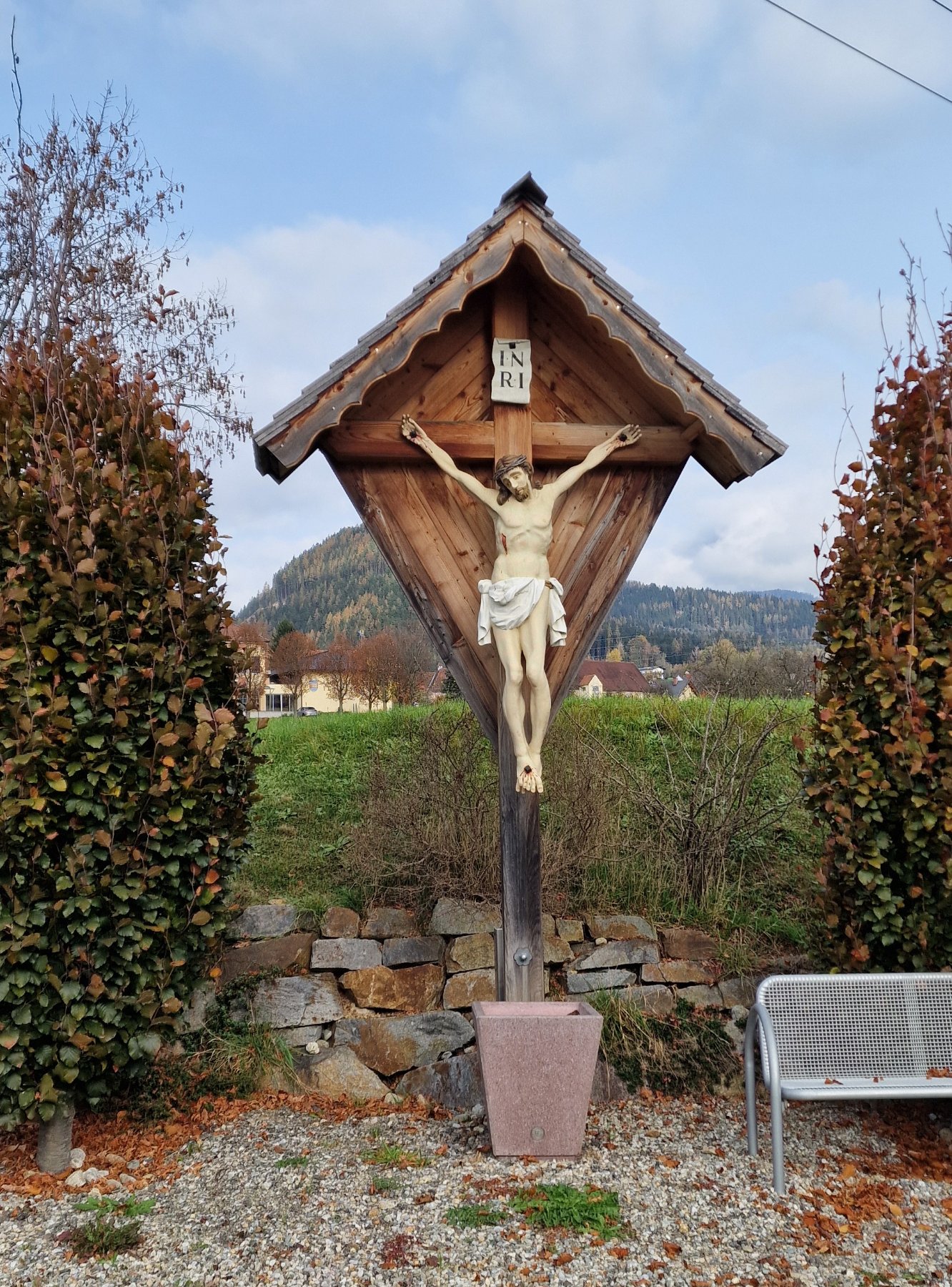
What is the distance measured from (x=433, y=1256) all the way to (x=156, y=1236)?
1.01m

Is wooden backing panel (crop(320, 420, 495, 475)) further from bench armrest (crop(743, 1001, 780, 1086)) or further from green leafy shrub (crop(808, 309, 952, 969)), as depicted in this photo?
bench armrest (crop(743, 1001, 780, 1086))

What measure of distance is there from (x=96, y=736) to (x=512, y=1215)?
2458mm

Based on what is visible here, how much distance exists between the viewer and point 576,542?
14.3 feet

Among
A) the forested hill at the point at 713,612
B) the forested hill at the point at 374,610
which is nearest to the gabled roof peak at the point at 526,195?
the forested hill at the point at 374,610

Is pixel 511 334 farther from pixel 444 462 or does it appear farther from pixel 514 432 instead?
pixel 444 462

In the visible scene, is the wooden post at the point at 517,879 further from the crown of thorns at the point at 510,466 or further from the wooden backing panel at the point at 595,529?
the wooden backing panel at the point at 595,529

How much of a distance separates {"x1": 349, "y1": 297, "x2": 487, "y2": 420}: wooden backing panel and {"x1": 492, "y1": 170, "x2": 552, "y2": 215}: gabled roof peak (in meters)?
0.49

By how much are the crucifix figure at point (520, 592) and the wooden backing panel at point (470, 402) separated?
0.36 meters

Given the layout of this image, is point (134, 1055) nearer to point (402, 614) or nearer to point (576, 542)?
point (576, 542)

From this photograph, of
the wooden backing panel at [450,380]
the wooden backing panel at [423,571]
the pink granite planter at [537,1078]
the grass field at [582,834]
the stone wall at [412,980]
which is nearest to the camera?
the pink granite planter at [537,1078]

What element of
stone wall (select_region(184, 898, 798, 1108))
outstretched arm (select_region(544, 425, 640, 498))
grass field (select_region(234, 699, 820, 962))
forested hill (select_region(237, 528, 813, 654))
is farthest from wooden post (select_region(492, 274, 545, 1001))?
forested hill (select_region(237, 528, 813, 654))

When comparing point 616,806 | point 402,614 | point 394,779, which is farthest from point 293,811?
point 402,614

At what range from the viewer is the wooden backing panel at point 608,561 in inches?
168

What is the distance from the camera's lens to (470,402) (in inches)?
172
